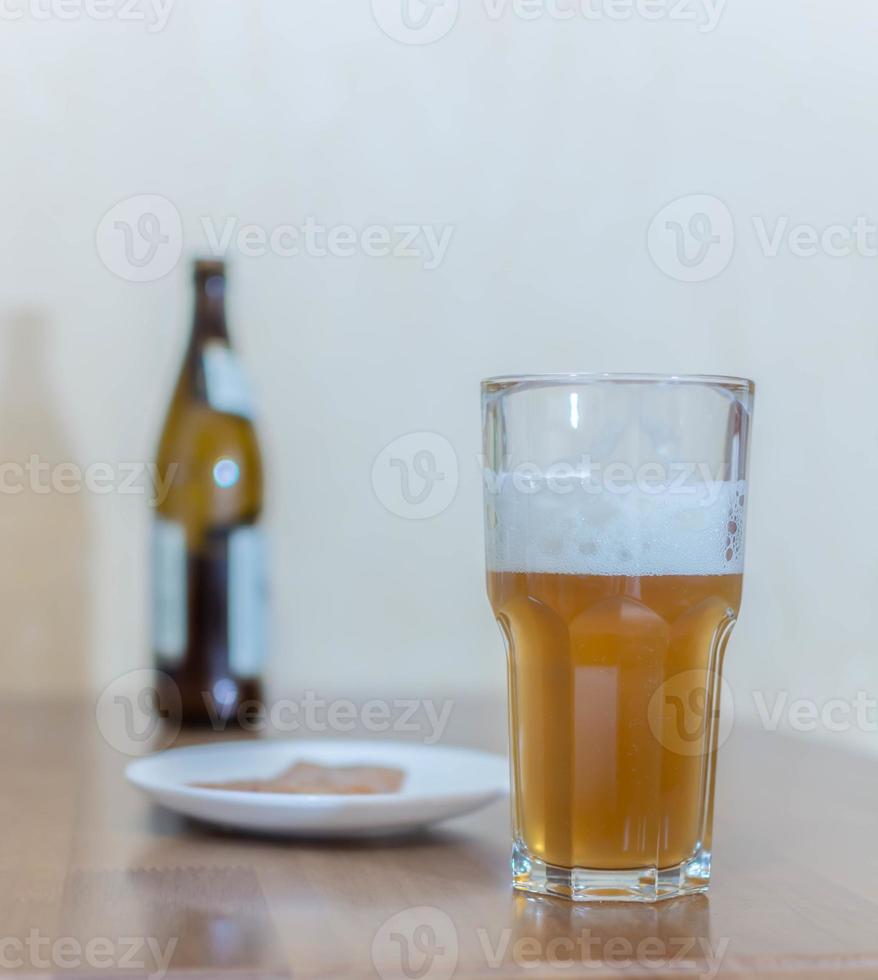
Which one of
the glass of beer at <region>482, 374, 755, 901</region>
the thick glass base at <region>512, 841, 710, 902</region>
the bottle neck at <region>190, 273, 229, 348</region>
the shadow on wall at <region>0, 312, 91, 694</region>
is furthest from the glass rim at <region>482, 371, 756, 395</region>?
the shadow on wall at <region>0, 312, 91, 694</region>

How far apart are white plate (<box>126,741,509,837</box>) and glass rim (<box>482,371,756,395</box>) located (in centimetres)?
23

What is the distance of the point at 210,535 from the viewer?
139cm

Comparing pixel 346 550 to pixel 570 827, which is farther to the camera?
pixel 346 550

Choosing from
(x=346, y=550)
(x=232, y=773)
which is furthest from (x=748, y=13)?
(x=232, y=773)

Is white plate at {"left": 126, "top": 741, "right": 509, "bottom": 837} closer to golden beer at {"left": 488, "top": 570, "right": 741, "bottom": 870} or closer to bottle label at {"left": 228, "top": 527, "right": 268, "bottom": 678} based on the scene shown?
golden beer at {"left": 488, "top": 570, "right": 741, "bottom": 870}

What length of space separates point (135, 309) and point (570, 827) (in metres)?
1.04

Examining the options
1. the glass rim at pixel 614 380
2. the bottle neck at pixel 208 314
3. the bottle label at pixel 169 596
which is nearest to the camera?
the glass rim at pixel 614 380

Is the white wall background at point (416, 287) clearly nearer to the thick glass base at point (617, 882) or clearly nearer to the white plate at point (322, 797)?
the white plate at point (322, 797)

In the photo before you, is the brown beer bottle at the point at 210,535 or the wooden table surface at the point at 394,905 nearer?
the wooden table surface at the point at 394,905

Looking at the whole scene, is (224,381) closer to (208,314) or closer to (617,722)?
(208,314)

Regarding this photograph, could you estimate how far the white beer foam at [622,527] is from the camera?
60 cm

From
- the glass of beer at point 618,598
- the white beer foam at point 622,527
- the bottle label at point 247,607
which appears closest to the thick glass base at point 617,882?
the glass of beer at point 618,598

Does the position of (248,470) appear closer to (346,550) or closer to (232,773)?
(346,550)

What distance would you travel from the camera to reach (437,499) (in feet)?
5.03
